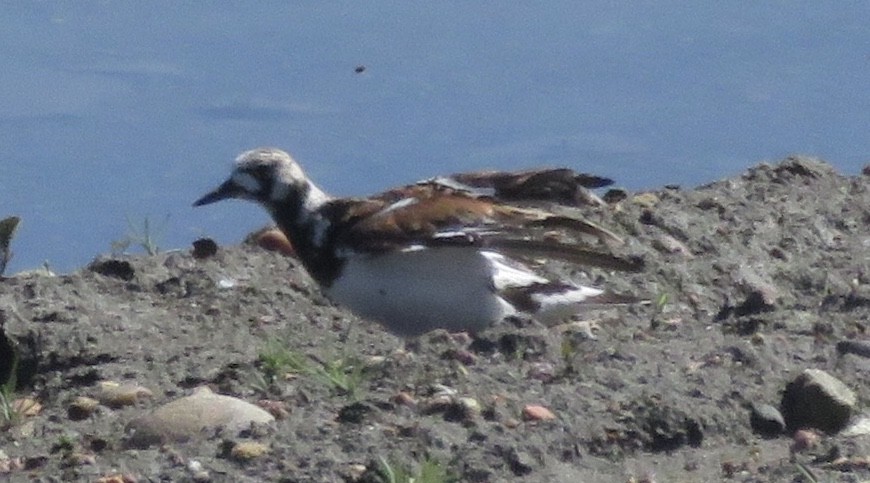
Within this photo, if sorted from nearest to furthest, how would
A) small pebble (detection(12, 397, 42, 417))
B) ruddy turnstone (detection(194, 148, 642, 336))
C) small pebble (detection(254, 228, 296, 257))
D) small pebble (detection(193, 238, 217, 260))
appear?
small pebble (detection(12, 397, 42, 417)), ruddy turnstone (detection(194, 148, 642, 336)), small pebble (detection(193, 238, 217, 260)), small pebble (detection(254, 228, 296, 257))

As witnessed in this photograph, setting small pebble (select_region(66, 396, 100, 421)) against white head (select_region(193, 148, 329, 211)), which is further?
white head (select_region(193, 148, 329, 211))

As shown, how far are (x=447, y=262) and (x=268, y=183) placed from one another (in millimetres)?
860

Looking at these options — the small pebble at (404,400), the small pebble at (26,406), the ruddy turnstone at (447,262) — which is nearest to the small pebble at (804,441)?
the small pebble at (404,400)

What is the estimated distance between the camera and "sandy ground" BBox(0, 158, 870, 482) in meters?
4.57

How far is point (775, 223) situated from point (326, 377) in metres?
2.80

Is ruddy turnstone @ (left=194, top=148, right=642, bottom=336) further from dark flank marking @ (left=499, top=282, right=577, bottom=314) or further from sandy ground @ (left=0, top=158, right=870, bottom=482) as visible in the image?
sandy ground @ (left=0, top=158, right=870, bottom=482)

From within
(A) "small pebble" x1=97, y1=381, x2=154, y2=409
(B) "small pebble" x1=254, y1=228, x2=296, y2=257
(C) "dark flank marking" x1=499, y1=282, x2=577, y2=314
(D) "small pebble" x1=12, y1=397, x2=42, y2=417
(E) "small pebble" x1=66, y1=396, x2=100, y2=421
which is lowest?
(D) "small pebble" x1=12, y1=397, x2=42, y2=417

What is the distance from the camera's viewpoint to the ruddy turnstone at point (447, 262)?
19.8ft

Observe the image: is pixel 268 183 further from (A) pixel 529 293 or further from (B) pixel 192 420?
(B) pixel 192 420

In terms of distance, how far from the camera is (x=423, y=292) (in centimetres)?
611

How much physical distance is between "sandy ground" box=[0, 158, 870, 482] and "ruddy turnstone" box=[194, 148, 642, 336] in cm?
15

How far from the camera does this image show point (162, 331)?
20.1ft

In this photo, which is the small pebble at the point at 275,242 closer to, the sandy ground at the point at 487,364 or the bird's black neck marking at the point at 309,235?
the sandy ground at the point at 487,364

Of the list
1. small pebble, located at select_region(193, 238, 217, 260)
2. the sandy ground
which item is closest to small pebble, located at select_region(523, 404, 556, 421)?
the sandy ground
